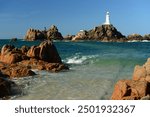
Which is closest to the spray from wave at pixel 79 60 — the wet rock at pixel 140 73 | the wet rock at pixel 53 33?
the wet rock at pixel 140 73

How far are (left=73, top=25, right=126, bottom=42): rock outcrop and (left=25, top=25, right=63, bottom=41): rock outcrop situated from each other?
7.62 metres

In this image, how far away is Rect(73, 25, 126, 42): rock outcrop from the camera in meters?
132

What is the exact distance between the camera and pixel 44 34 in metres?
121

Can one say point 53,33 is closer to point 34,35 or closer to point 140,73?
point 34,35

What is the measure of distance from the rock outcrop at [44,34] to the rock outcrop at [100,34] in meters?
7.62

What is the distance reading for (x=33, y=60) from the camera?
23031mm

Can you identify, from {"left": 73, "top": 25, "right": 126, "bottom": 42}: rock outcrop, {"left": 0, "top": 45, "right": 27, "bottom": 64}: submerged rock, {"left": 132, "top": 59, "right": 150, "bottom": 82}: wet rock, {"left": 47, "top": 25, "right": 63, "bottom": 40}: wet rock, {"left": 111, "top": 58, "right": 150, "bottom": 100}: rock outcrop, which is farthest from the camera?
{"left": 73, "top": 25, "right": 126, "bottom": 42}: rock outcrop

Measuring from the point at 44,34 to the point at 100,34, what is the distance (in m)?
22.9

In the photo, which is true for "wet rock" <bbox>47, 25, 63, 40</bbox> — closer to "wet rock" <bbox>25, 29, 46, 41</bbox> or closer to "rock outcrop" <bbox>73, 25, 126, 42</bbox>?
"wet rock" <bbox>25, 29, 46, 41</bbox>

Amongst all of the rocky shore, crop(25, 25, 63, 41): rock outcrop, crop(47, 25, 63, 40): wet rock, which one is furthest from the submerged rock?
crop(47, 25, 63, 40): wet rock

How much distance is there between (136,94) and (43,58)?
13819mm

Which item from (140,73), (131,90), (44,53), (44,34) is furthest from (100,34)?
(131,90)

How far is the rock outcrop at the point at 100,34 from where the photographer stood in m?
132

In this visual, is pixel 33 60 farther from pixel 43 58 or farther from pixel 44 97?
pixel 44 97
